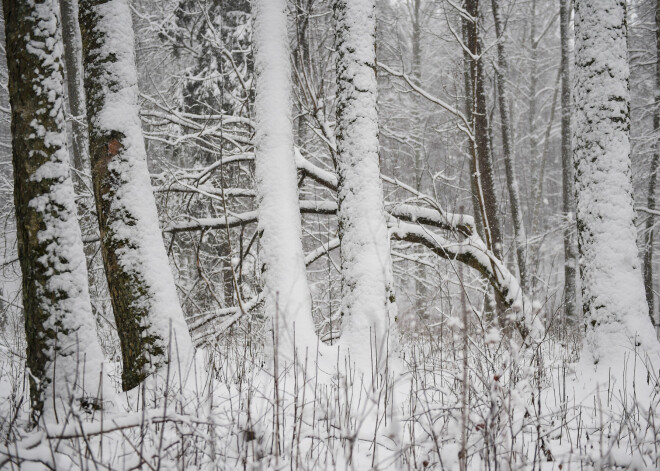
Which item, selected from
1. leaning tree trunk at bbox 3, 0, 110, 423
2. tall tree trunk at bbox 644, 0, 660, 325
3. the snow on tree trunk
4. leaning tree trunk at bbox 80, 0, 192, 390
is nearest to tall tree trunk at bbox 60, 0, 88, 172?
leaning tree trunk at bbox 80, 0, 192, 390

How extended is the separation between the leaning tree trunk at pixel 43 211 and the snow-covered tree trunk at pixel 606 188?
4211 mm

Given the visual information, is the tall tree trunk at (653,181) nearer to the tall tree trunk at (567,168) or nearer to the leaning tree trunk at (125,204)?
the tall tree trunk at (567,168)

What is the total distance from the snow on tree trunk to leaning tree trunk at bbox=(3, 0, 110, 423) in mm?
1538

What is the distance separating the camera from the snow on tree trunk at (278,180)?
3.48 metres

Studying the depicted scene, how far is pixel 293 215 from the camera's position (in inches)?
145

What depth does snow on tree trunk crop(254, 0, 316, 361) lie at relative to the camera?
3.48 meters

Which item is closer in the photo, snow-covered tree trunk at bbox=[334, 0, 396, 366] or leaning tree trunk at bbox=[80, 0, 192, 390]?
leaning tree trunk at bbox=[80, 0, 192, 390]

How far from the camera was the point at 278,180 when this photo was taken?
3.69 m

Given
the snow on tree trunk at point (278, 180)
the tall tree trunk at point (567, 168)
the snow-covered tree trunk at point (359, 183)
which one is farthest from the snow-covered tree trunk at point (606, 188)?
the tall tree trunk at point (567, 168)

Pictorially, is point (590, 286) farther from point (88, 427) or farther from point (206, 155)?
point (206, 155)

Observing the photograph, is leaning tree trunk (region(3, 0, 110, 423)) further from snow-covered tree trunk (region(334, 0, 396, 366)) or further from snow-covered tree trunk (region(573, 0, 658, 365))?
snow-covered tree trunk (region(573, 0, 658, 365))

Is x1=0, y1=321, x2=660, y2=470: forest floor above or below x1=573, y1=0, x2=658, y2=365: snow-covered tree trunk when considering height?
below

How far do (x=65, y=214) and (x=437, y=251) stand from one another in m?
4.37

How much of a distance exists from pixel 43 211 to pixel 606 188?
15.3 feet
